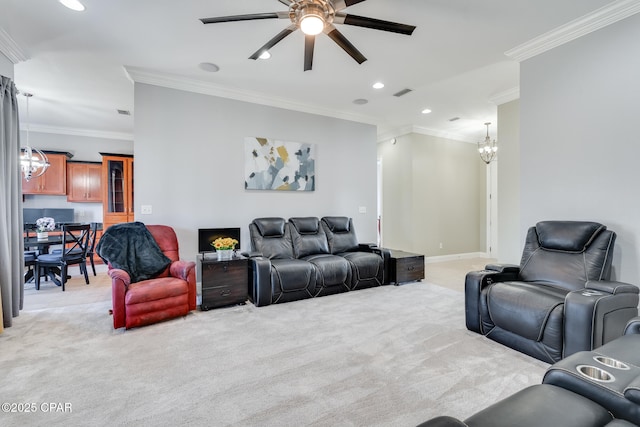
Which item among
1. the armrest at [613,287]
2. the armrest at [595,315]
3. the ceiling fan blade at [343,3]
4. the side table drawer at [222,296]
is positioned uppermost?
the ceiling fan blade at [343,3]

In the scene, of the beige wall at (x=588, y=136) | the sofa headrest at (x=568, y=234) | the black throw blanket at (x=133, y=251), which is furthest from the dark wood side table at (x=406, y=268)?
the black throw blanket at (x=133, y=251)

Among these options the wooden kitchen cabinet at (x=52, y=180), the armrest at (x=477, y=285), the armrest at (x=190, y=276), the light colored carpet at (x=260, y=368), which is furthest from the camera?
the wooden kitchen cabinet at (x=52, y=180)

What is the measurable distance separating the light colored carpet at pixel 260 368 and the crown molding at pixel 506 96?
3513 millimetres

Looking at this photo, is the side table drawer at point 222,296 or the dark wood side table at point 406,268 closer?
the side table drawer at point 222,296

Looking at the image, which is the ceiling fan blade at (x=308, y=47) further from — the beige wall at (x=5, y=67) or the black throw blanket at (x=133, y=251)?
the beige wall at (x=5, y=67)

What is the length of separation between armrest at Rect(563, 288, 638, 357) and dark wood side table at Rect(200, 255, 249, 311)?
3.19 meters

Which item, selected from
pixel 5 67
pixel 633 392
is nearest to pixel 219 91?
pixel 5 67

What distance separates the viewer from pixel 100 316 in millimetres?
3371

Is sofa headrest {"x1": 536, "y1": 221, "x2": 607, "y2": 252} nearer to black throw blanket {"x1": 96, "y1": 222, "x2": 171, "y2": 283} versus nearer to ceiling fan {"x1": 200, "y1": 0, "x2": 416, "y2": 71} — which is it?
ceiling fan {"x1": 200, "y1": 0, "x2": 416, "y2": 71}

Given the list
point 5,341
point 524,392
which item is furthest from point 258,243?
point 524,392

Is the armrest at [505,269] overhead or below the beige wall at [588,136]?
below

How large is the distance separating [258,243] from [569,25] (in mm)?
4327

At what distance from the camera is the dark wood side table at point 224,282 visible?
3508 mm

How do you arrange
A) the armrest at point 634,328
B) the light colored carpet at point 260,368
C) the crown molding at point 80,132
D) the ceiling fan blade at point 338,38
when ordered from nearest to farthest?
the armrest at point 634,328
the light colored carpet at point 260,368
the ceiling fan blade at point 338,38
the crown molding at point 80,132
